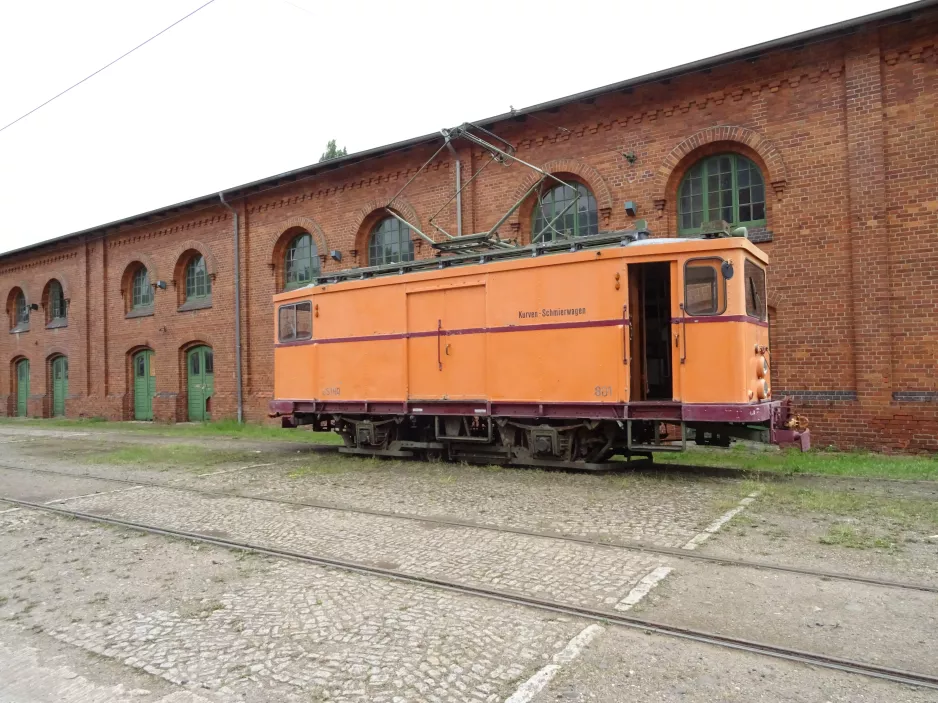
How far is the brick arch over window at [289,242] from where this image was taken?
63.4 ft

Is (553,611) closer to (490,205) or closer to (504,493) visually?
(504,493)

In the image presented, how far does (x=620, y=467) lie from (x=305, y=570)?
18.4 feet

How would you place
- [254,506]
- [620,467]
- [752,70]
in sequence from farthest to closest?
[752,70], [620,467], [254,506]

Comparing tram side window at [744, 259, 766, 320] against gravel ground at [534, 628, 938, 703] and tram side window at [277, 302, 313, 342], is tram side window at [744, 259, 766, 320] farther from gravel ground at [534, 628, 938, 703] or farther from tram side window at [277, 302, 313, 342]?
tram side window at [277, 302, 313, 342]

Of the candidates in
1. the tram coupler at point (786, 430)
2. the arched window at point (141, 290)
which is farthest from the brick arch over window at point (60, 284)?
the tram coupler at point (786, 430)

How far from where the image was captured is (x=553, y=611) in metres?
4.33

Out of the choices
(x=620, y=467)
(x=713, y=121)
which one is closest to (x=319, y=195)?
(x=713, y=121)

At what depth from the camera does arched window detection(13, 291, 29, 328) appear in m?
31.2

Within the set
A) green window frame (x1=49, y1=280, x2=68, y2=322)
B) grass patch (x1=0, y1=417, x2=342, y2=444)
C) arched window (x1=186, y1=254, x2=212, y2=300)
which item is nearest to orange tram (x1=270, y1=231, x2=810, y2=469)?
grass patch (x1=0, y1=417, x2=342, y2=444)

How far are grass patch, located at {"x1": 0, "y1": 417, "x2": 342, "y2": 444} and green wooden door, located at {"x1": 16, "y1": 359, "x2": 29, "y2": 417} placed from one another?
7.84 m

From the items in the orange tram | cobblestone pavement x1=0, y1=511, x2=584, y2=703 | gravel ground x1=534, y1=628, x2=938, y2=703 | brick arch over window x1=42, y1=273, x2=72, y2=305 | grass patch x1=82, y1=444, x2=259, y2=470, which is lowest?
grass patch x1=82, y1=444, x2=259, y2=470

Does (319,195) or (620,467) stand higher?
(319,195)

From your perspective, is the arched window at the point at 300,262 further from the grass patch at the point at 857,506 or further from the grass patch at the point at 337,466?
the grass patch at the point at 857,506

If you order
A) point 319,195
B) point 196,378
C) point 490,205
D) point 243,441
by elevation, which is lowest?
point 243,441
